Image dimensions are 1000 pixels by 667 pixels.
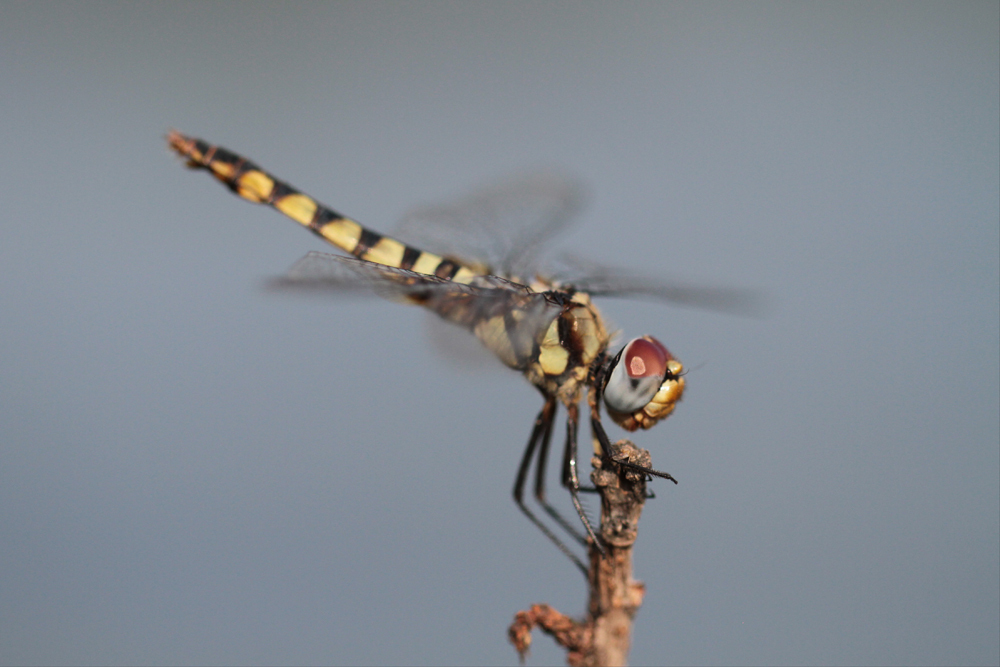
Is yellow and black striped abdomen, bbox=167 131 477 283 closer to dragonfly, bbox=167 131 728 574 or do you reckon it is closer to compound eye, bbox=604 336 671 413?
dragonfly, bbox=167 131 728 574

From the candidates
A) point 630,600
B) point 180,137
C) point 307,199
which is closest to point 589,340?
point 630,600

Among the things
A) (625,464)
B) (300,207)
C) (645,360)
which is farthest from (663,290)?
(300,207)

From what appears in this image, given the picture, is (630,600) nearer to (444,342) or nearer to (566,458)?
(566,458)

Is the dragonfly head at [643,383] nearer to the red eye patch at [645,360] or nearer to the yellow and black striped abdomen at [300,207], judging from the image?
the red eye patch at [645,360]

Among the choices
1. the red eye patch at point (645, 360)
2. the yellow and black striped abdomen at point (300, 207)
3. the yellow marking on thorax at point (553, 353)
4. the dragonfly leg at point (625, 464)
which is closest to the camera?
the dragonfly leg at point (625, 464)

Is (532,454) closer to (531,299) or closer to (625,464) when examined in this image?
(531,299)

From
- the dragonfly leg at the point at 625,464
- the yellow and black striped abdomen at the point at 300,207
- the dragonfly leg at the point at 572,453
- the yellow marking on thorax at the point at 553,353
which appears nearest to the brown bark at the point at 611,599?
the dragonfly leg at the point at 625,464
